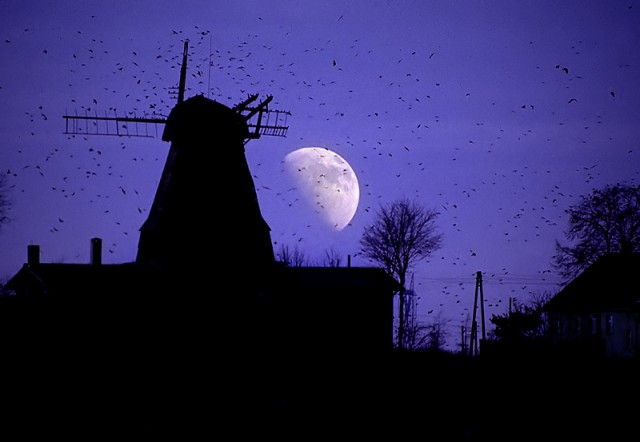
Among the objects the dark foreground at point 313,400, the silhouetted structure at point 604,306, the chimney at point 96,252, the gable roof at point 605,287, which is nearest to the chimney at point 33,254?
the chimney at point 96,252

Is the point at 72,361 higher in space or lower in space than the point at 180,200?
lower

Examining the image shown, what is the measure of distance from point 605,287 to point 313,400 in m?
40.0

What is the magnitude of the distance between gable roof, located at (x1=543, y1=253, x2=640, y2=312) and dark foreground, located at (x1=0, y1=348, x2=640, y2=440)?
2381cm

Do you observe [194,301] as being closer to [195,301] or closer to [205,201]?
[195,301]

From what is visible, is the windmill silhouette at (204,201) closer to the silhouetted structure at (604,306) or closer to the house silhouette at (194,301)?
the house silhouette at (194,301)

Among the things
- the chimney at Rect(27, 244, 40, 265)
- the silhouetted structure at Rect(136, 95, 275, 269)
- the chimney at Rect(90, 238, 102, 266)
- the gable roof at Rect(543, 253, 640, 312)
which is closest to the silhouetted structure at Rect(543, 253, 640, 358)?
the gable roof at Rect(543, 253, 640, 312)

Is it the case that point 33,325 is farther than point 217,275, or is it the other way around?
point 217,275

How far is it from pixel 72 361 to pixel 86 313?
5659mm

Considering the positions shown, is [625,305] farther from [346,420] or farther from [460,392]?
[346,420]

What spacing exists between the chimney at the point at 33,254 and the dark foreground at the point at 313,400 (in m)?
21.1

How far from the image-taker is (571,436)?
13.2 m

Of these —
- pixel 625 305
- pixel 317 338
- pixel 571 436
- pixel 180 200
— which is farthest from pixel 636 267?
pixel 571 436

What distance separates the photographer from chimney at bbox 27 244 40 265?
147ft

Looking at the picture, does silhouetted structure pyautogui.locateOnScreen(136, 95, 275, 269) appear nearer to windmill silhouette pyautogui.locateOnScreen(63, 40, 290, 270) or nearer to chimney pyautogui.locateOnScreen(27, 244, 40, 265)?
windmill silhouette pyautogui.locateOnScreen(63, 40, 290, 270)
